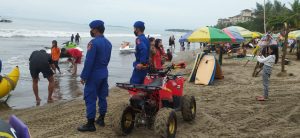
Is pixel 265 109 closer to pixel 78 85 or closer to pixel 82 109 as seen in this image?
pixel 82 109

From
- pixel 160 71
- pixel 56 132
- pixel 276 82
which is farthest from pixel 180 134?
pixel 276 82

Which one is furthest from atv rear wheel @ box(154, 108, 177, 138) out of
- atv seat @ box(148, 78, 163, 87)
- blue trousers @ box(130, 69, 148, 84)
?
blue trousers @ box(130, 69, 148, 84)

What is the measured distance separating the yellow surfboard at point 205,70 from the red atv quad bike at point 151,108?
5941mm

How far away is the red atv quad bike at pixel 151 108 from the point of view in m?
5.71

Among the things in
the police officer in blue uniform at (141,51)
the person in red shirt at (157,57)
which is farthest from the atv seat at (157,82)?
the person in red shirt at (157,57)

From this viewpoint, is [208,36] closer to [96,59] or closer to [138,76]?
[138,76]

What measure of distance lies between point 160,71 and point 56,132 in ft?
6.80

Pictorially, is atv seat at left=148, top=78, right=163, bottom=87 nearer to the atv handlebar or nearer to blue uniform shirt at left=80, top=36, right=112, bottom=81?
the atv handlebar

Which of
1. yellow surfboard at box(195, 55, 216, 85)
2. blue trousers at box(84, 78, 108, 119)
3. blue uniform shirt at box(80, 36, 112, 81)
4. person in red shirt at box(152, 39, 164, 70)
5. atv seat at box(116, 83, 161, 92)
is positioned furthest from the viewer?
yellow surfboard at box(195, 55, 216, 85)

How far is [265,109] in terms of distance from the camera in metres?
8.41

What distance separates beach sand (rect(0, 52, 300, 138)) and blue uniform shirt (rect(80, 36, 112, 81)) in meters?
0.98

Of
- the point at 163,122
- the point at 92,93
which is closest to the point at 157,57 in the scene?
the point at 92,93

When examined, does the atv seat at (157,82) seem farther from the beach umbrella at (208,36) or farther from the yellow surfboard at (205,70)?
the beach umbrella at (208,36)

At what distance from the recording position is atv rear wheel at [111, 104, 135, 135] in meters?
5.95
